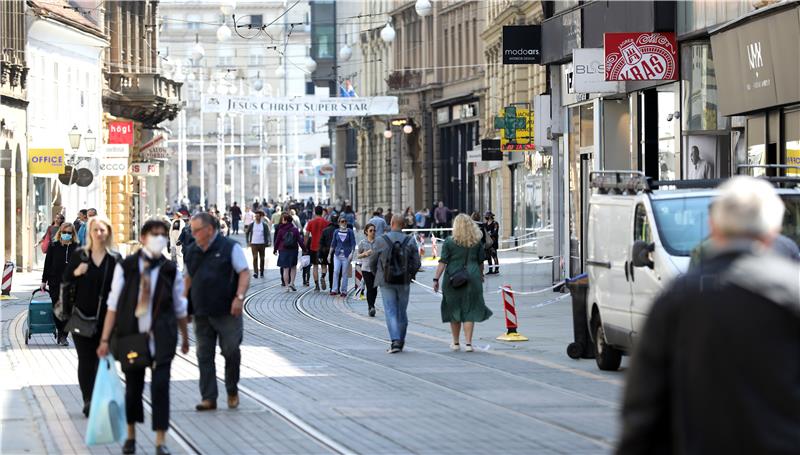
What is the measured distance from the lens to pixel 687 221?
51.1 feet

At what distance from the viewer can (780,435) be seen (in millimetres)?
4754

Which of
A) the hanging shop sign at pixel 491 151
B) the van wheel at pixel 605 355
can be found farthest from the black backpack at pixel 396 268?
the hanging shop sign at pixel 491 151

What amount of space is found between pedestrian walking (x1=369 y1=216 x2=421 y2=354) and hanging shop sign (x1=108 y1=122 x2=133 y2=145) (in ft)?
132

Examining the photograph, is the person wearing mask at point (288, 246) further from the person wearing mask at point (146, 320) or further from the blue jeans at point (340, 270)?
the person wearing mask at point (146, 320)

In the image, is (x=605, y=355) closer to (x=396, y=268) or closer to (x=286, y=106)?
(x=396, y=268)

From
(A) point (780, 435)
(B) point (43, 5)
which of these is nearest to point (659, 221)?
(A) point (780, 435)

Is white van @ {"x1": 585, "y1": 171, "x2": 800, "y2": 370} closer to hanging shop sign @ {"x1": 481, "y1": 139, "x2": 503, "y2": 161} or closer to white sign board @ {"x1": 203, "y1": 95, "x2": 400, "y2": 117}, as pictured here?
hanging shop sign @ {"x1": 481, "y1": 139, "x2": 503, "y2": 161}

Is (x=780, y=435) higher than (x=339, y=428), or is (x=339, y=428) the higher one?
(x=780, y=435)

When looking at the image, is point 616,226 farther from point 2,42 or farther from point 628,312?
point 2,42

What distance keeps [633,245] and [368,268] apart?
34.5ft

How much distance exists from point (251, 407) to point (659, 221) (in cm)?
431

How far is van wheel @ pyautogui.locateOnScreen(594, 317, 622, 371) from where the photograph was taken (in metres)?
17.2

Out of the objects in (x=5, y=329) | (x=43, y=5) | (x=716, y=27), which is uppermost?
(x=43, y=5)

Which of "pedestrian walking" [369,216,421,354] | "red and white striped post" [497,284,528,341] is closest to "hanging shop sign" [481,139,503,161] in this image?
"red and white striped post" [497,284,528,341]
